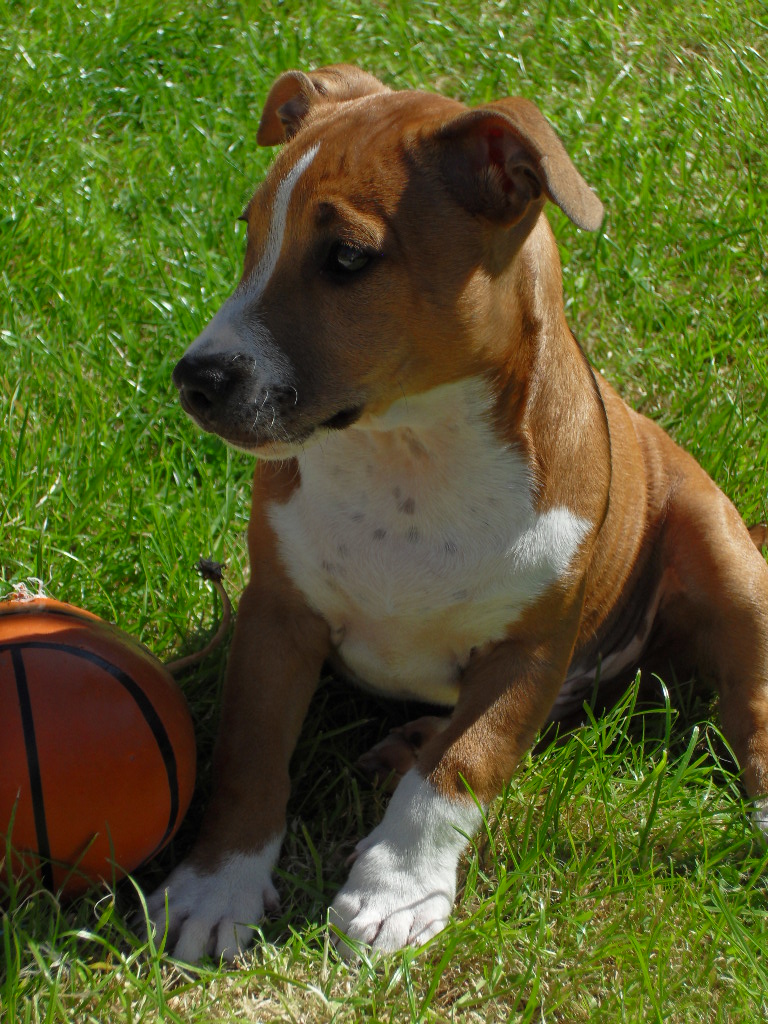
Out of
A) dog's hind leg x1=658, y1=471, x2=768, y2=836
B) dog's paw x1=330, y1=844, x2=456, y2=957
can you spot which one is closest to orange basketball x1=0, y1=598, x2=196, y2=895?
dog's paw x1=330, y1=844, x2=456, y2=957

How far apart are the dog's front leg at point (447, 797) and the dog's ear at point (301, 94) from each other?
5.30 feet

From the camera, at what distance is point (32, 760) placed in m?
2.71

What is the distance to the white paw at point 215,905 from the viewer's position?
115 inches

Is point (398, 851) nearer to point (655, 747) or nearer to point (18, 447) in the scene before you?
point (655, 747)

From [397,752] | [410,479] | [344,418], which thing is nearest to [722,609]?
[397,752]

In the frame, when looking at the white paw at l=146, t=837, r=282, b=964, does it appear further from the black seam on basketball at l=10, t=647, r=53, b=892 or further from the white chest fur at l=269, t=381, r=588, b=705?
the white chest fur at l=269, t=381, r=588, b=705

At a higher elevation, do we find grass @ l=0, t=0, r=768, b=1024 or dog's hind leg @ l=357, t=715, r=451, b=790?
grass @ l=0, t=0, r=768, b=1024

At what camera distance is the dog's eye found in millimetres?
2822

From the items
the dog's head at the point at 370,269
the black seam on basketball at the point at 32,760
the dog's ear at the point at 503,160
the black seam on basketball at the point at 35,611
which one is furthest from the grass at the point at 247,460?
the dog's ear at the point at 503,160

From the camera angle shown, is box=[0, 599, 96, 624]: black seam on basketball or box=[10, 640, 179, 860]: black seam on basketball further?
box=[0, 599, 96, 624]: black seam on basketball

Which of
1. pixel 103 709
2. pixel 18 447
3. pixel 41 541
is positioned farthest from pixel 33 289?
pixel 103 709

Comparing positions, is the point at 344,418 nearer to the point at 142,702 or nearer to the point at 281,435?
the point at 281,435

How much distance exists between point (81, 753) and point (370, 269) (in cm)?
132

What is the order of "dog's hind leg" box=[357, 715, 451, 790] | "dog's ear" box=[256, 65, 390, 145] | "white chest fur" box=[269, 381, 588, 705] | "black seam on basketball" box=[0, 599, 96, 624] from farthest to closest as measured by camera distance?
"dog's hind leg" box=[357, 715, 451, 790]
"dog's ear" box=[256, 65, 390, 145]
"white chest fur" box=[269, 381, 588, 705]
"black seam on basketball" box=[0, 599, 96, 624]
